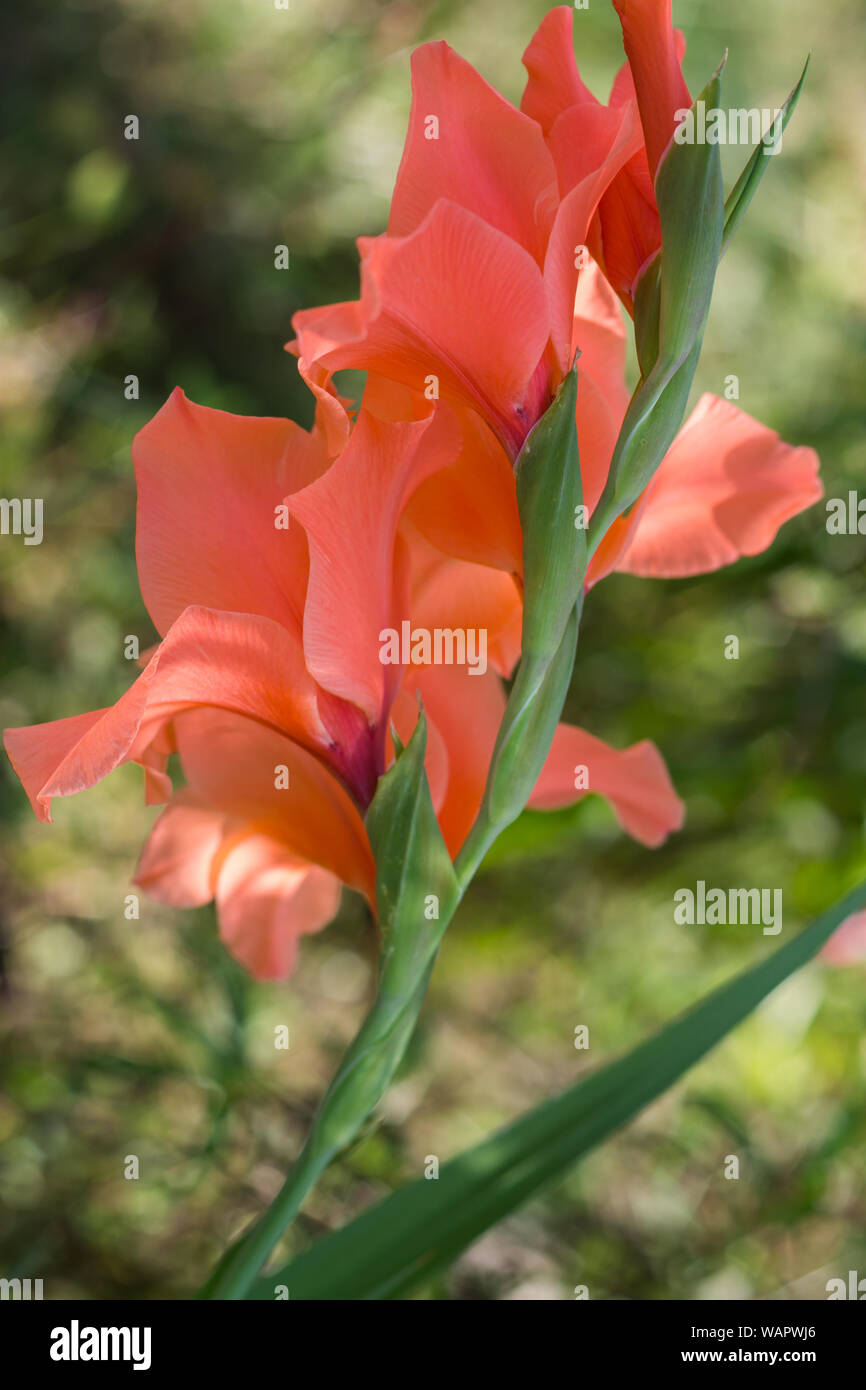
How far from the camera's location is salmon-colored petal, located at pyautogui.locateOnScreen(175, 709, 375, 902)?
0.31 metres

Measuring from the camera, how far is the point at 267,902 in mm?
365

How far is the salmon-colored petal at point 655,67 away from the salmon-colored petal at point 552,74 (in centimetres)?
2

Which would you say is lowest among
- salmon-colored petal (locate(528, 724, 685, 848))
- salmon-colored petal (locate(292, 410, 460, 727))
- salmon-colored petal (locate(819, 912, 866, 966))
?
salmon-colored petal (locate(819, 912, 866, 966))

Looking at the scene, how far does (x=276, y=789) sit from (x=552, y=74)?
0.67 feet

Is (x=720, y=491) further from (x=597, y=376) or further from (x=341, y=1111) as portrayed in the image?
(x=341, y=1111)

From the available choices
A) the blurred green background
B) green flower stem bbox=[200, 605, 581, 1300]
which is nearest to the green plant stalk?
green flower stem bbox=[200, 605, 581, 1300]

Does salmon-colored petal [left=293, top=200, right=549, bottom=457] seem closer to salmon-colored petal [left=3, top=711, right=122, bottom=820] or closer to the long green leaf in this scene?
salmon-colored petal [left=3, top=711, right=122, bottom=820]

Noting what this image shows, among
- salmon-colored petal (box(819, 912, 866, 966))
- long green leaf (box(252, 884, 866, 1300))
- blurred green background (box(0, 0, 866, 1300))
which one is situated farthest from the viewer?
blurred green background (box(0, 0, 866, 1300))

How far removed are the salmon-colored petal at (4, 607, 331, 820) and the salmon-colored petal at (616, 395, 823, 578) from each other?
0.12 meters

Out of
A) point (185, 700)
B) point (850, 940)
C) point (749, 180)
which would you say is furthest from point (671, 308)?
point (850, 940)

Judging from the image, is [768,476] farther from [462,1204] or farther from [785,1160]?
[785,1160]

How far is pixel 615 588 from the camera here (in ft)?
3.14

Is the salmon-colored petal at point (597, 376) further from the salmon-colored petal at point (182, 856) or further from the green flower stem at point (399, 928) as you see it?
the salmon-colored petal at point (182, 856)
